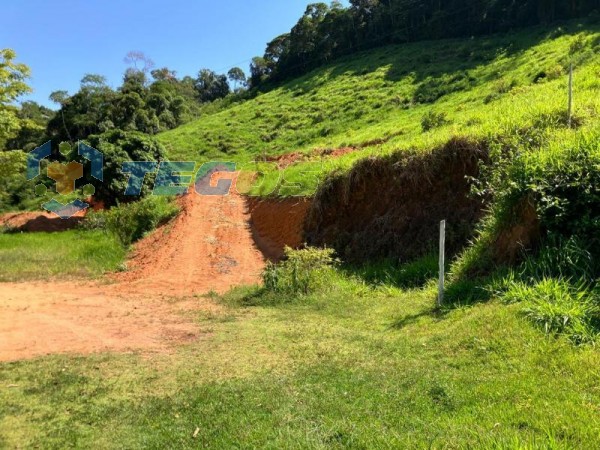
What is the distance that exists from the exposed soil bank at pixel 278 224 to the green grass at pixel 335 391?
6.77m

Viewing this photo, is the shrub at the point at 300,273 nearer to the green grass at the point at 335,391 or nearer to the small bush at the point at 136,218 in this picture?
the green grass at the point at 335,391

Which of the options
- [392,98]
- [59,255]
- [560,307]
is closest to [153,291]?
[59,255]

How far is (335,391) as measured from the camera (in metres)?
3.99

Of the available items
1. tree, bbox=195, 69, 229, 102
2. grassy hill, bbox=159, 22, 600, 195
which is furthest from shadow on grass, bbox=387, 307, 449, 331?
tree, bbox=195, 69, 229, 102

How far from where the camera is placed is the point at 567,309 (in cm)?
445

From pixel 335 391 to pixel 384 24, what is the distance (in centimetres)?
4960

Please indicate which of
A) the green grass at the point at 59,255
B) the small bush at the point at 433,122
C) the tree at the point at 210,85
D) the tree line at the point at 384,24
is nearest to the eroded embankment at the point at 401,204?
the small bush at the point at 433,122

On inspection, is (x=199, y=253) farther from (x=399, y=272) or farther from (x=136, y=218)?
(x=399, y=272)

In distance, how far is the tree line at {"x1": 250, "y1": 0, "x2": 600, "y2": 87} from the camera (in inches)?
1519

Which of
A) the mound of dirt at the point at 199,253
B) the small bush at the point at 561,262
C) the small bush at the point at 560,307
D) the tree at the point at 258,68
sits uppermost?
the tree at the point at 258,68

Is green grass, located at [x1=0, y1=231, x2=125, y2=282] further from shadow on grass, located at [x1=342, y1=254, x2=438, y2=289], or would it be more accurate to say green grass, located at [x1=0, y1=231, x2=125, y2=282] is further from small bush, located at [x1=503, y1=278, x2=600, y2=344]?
small bush, located at [x1=503, y1=278, x2=600, y2=344]

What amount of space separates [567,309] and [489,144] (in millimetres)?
4733

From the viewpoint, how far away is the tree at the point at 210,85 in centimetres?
7100

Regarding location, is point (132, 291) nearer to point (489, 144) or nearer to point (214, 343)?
point (214, 343)
